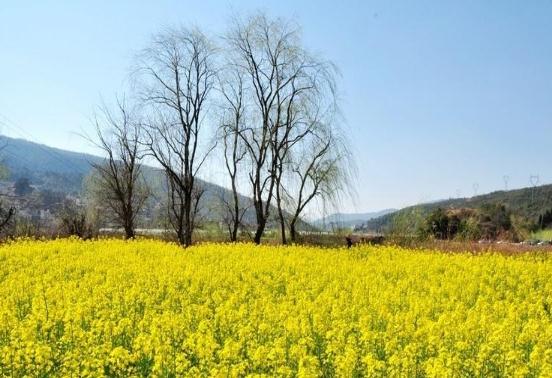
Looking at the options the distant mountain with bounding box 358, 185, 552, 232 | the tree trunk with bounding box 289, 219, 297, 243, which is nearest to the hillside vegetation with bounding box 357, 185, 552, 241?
the distant mountain with bounding box 358, 185, 552, 232

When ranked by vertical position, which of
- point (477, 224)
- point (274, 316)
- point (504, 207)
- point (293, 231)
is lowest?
point (274, 316)

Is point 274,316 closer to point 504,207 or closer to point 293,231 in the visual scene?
point 293,231

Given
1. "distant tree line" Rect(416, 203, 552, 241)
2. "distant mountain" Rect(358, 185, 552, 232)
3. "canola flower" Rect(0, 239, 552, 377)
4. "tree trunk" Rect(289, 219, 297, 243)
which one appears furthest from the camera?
"distant mountain" Rect(358, 185, 552, 232)

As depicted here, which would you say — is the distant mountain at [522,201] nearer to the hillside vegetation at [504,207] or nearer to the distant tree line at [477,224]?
the hillside vegetation at [504,207]

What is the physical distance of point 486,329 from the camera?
27.1 feet

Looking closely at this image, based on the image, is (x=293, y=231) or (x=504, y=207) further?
(x=504, y=207)

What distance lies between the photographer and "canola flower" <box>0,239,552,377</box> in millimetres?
6578

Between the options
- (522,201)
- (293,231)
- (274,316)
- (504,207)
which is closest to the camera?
(274,316)

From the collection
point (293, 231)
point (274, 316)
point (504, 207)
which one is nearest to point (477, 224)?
point (504, 207)

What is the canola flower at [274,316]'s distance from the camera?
21.6ft

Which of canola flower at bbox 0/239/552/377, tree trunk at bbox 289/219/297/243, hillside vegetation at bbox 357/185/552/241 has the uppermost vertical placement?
hillside vegetation at bbox 357/185/552/241

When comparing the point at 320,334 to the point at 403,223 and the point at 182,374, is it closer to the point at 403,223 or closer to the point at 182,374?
the point at 182,374

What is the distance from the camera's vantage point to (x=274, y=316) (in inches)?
352

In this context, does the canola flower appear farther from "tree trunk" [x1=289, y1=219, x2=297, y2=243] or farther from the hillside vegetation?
the hillside vegetation
